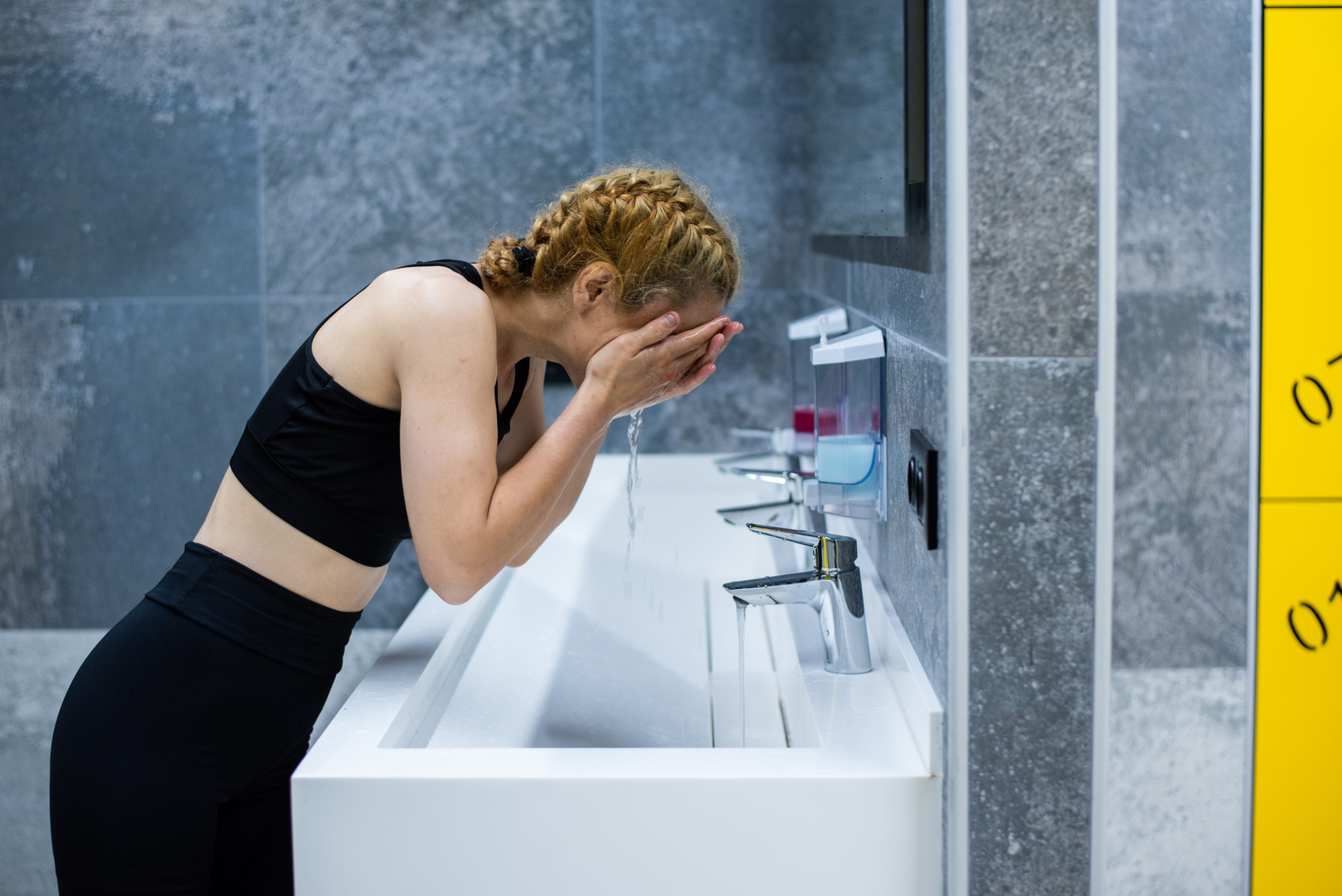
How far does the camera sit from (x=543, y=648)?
1.31 meters

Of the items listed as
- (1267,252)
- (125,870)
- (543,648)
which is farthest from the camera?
(543,648)

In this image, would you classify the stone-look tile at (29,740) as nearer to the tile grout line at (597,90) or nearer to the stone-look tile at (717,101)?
the tile grout line at (597,90)

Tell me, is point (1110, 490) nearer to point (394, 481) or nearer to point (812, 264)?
point (394, 481)

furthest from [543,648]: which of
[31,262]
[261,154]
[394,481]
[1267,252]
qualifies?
[31,262]

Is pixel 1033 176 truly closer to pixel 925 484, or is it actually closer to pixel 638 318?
pixel 925 484

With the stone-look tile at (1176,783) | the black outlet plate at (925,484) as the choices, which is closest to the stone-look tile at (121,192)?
the black outlet plate at (925,484)

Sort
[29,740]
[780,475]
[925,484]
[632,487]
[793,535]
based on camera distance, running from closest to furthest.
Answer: [925,484]
[793,535]
[632,487]
[780,475]
[29,740]

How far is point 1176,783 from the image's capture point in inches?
30.8

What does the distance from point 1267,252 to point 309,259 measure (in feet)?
6.42

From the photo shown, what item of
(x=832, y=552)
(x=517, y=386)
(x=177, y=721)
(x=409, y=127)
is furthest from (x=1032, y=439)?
(x=409, y=127)

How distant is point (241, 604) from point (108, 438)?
1.58 m

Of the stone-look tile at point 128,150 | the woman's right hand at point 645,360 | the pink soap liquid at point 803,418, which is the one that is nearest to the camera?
the woman's right hand at point 645,360

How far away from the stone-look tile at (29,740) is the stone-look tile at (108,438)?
0.05 metres

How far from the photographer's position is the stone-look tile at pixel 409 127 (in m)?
2.21
